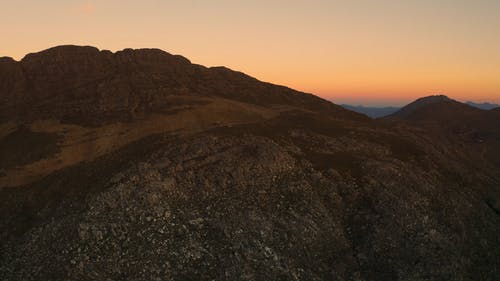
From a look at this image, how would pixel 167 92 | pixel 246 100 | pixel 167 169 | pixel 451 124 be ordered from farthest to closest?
pixel 451 124 → pixel 246 100 → pixel 167 92 → pixel 167 169

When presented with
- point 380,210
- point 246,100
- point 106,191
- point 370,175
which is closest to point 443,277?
point 380,210

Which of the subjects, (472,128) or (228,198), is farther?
(472,128)

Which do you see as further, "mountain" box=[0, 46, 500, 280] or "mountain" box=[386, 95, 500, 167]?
"mountain" box=[386, 95, 500, 167]

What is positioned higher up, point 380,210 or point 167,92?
point 167,92

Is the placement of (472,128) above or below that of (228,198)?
above

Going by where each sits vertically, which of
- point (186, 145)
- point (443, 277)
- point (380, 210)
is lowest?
point (443, 277)

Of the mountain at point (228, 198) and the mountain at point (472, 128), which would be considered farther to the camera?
the mountain at point (472, 128)

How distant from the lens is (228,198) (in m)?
47.7

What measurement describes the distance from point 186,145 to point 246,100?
128 ft

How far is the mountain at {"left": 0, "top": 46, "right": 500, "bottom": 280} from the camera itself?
40469 millimetres

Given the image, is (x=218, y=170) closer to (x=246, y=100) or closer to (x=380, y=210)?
(x=380, y=210)

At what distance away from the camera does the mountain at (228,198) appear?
40469 mm

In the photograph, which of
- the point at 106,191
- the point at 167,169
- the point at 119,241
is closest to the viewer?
the point at 119,241

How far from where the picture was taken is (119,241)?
134ft
